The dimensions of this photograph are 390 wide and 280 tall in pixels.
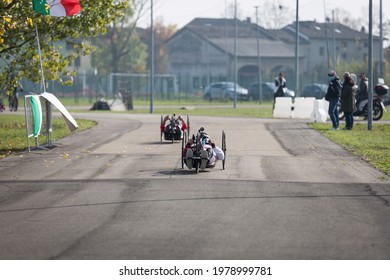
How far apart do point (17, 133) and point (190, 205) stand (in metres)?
16.9

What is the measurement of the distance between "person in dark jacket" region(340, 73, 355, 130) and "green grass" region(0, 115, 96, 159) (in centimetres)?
816

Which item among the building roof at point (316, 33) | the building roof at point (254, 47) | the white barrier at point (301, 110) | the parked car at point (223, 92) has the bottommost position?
the parked car at point (223, 92)

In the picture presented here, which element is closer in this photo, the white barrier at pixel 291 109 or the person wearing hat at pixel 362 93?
the person wearing hat at pixel 362 93

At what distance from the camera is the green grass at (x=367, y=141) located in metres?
21.8

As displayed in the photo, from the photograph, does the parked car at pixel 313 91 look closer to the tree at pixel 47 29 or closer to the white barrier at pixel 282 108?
the white barrier at pixel 282 108

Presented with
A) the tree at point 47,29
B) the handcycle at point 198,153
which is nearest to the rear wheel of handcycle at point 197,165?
the handcycle at point 198,153

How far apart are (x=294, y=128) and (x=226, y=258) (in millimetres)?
23683

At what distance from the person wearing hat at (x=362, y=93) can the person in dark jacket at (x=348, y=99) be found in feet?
14.4

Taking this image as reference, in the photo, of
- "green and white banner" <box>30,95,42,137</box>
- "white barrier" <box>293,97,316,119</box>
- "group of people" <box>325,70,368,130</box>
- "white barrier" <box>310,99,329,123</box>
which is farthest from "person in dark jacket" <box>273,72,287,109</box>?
"green and white banner" <box>30,95,42,137</box>

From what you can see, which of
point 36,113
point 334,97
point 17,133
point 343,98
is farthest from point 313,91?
point 36,113

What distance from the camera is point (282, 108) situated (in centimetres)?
4250

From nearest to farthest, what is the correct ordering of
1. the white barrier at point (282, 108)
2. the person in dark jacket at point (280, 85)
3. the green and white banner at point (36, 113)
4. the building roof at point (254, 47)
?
1. the green and white banner at point (36, 113)
2. the white barrier at point (282, 108)
3. the person in dark jacket at point (280, 85)
4. the building roof at point (254, 47)

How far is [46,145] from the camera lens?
2525cm

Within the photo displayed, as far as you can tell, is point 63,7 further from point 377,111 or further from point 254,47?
point 254,47
